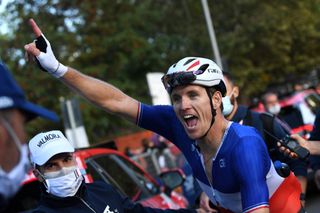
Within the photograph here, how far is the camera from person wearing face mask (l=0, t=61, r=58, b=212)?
1661 mm

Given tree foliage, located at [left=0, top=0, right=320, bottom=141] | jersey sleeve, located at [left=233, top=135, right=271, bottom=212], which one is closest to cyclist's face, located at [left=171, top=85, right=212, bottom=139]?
jersey sleeve, located at [left=233, top=135, right=271, bottom=212]

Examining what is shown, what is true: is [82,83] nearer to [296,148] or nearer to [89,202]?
[89,202]

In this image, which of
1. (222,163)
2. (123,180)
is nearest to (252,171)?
(222,163)

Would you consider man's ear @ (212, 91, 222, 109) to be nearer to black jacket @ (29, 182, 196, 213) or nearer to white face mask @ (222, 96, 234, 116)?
black jacket @ (29, 182, 196, 213)

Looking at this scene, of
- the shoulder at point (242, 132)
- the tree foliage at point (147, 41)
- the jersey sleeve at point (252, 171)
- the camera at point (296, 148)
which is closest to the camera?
the jersey sleeve at point (252, 171)

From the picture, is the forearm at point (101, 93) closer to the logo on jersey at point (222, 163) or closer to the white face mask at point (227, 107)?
the logo on jersey at point (222, 163)

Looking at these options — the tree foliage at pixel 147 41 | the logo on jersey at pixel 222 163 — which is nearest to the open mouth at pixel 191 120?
the logo on jersey at pixel 222 163

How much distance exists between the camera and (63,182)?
3.64 m

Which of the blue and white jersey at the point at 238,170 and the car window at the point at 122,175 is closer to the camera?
the blue and white jersey at the point at 238,170

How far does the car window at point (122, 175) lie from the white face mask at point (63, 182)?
162cm

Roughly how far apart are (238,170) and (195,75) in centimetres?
56

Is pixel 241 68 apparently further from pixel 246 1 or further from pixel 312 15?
pixel 312 15

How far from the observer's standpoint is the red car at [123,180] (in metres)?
5.52

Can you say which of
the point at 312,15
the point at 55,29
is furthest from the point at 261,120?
the point at 312,15
